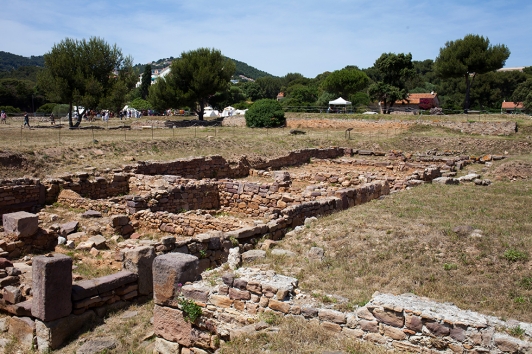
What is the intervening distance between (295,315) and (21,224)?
8210 millimetres

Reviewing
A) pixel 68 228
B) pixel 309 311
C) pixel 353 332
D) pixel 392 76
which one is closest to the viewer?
pixel 353 332

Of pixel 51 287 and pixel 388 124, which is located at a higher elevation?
pixel 388 124

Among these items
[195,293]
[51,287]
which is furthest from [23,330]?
[195,293]

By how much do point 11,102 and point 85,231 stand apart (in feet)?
262

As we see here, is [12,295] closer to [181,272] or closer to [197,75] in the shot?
[181,272]

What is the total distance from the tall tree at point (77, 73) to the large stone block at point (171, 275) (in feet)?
120

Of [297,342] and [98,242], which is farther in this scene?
[98,242]

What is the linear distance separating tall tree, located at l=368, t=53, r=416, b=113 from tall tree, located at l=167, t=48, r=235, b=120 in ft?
66.4

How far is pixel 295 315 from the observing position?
645 cm

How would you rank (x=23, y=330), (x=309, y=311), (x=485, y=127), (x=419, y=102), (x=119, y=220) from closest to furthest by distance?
(x=309, y=311) → (x=23, y=330) → (x=119, y=220) → (x=485, y=127) → (x=419, y=102)

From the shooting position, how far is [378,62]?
60.0m

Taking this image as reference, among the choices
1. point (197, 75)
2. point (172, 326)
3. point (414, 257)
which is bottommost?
point (172, 326)

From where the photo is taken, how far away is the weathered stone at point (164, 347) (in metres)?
7.13

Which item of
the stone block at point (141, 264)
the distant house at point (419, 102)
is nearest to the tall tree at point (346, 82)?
the distant house at point (419, 102)
